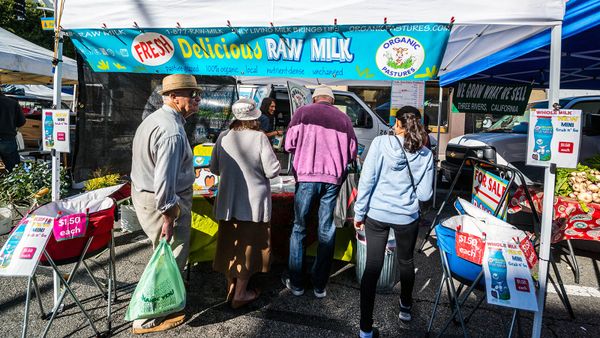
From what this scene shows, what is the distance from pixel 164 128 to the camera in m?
2.62

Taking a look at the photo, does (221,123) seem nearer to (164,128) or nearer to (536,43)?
(164,128)

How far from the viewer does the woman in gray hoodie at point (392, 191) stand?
2689 mm

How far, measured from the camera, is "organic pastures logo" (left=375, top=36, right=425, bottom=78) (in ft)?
9.23

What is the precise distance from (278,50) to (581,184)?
3487 mm

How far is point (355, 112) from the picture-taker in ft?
29.1

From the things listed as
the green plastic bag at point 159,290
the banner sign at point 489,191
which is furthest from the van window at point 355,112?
the green plastic bag at point 159,290

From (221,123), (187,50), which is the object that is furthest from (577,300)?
(221,123)

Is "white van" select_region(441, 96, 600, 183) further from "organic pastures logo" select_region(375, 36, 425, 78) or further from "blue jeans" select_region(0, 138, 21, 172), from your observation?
"blue jeans" select_region(0, 138, 21, 172)

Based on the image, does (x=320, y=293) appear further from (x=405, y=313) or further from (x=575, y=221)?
(x=575, y=221)

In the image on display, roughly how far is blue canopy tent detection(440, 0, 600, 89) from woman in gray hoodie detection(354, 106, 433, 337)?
1330mm

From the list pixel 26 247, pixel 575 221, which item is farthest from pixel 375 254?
pixel 575 221

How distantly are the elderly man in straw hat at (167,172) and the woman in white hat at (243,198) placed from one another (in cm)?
32

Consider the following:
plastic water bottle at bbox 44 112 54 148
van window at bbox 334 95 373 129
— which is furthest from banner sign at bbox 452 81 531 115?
plastic water bottle at bbox 44 112 54 148

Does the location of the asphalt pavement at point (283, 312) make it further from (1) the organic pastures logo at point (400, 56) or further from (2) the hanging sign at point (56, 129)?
(1) the organic pastures logo at point (400, 56)
